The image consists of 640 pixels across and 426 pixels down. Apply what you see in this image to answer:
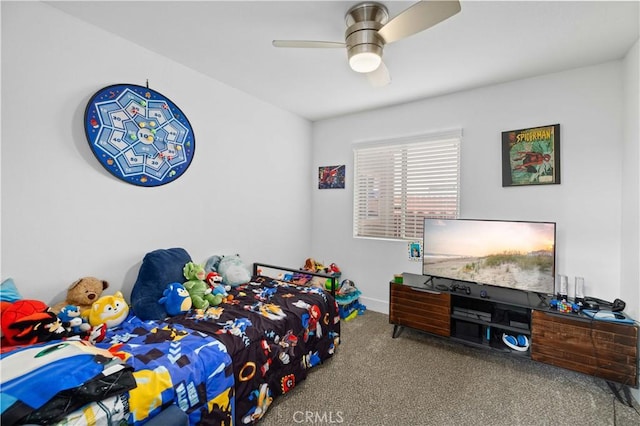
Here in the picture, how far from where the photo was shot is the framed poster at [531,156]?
2.46 metres

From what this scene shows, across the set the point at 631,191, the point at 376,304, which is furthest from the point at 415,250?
the point at 631,191

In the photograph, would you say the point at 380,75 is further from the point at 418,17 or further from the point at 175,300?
the point at 175,300

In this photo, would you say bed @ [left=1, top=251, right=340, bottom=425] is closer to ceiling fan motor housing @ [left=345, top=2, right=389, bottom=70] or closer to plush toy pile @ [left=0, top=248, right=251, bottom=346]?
plush toy pile @ [left=0, top=248, right=251, bottom=346]

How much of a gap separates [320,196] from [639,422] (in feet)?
11.0

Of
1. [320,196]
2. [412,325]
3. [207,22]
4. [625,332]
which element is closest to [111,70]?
[207,22]

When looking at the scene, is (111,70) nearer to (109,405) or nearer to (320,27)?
(320,27)

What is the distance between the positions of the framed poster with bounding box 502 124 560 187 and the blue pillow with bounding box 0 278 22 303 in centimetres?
374

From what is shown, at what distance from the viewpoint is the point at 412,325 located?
266 cm

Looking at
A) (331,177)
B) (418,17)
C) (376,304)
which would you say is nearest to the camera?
(418,17)

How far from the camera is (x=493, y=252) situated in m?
2.45

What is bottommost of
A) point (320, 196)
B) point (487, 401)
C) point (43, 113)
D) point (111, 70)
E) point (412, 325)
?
point (487, 401)

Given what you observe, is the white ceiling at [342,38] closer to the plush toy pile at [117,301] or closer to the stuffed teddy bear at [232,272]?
the plush toy pile at [117,301]

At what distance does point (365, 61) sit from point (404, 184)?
1.83 m

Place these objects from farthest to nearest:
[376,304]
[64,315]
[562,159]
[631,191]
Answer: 1. [376,304]
2. [562,159]
3. [631,191]
4. [64,315]
